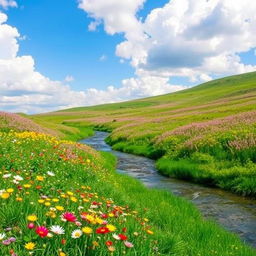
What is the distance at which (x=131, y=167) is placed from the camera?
23000 mm

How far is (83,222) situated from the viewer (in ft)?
15.9

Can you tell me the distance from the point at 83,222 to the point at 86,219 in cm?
29

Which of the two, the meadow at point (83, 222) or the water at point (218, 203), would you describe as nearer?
the meadow at point (83, 222)

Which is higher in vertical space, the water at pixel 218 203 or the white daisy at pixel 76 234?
the white daisy at pixel 76 234

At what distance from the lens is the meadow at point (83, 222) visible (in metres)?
4.16

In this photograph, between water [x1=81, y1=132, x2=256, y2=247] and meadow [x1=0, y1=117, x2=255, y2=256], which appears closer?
meadow [x1=0, y1=117, x2=255, y2=256]

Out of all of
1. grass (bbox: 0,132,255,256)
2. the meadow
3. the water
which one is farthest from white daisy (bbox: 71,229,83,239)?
the water

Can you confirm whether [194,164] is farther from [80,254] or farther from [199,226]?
[80,254]

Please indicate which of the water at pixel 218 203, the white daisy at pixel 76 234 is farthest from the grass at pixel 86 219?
the water at pixel 218 203

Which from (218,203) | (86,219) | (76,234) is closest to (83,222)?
(86,219)

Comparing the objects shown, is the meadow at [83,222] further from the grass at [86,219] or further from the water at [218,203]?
the water at [218,203]

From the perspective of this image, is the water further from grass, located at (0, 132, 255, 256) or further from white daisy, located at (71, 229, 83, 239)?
white daisy, located at (71, 229, 83, 239)

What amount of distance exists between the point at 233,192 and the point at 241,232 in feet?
17.5

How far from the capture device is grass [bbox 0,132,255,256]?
13.8 ft
